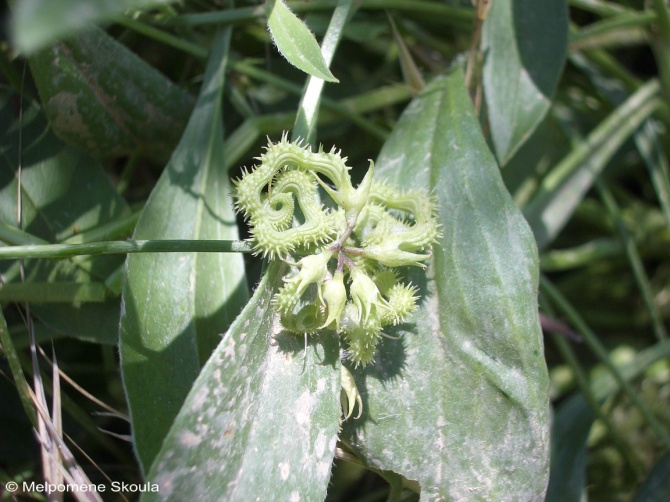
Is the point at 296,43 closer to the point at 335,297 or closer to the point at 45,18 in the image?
the point at 335,297

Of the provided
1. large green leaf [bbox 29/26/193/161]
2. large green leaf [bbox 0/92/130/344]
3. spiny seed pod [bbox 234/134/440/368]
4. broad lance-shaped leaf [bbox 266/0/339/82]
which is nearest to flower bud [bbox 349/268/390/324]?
spiny seed pod [bbox 234/134/440/368]

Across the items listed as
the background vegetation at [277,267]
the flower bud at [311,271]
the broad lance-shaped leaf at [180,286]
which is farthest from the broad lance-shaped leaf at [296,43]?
the broad lance-shaped leaf at [180,286]

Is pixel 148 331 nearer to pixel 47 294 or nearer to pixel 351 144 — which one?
pixel 47 294

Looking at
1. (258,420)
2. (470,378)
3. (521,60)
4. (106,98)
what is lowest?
(258,420)

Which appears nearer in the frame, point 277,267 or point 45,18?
point 45,18

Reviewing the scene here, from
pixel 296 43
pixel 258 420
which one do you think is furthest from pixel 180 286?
pixel 296 43

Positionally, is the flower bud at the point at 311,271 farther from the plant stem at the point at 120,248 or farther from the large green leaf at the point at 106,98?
the large green leaf at the point at 106,98

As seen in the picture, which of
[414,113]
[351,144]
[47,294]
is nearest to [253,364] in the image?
[47,294]
